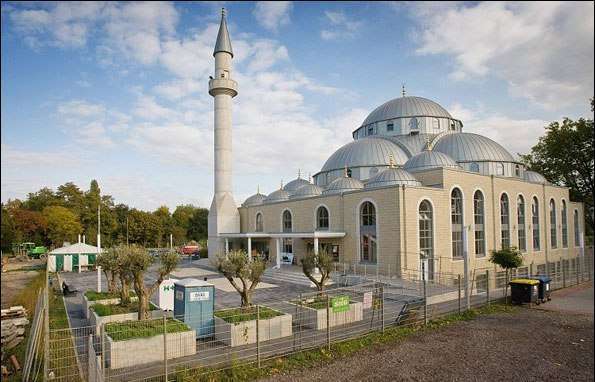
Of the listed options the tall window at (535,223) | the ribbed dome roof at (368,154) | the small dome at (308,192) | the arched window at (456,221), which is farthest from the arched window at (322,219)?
the tall window at (535,223)

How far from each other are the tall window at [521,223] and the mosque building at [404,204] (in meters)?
0.08

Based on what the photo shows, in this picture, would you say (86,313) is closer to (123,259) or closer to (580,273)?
(123,259)

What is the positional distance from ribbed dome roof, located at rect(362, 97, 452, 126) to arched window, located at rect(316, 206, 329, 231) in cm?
1450

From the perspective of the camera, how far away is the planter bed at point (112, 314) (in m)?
12.3

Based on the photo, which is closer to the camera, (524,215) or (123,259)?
(123,259)

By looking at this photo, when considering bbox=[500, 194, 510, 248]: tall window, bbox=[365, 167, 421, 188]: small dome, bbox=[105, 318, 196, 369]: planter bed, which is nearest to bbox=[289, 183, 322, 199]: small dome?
bbox=[365, 167, 421, 188]: small dome

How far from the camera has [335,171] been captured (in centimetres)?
3531

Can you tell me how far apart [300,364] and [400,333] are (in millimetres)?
3840

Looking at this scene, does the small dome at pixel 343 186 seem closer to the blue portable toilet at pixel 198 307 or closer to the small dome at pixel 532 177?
the small dome at pixel 532 177

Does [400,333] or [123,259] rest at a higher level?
[123,259]

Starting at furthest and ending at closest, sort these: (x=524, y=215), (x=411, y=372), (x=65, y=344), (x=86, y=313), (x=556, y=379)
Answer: (x=524, y=215)
(x=86, y=313)
(x=65, y=344)
(x=411, y=372)
(x=556, y=379)

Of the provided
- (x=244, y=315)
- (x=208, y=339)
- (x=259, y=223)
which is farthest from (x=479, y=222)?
(x=208, y=339)

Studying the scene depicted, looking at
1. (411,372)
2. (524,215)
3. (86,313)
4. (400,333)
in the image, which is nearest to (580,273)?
(524,215)

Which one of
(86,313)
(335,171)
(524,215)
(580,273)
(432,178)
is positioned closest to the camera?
(86,313)
